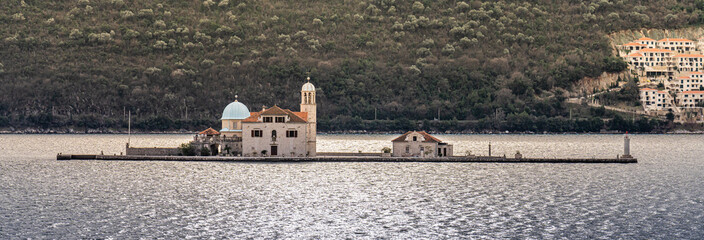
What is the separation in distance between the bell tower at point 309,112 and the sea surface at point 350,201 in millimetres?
2215

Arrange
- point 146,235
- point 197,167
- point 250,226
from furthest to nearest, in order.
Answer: point 197,167 < point 250,226 < point 146,235

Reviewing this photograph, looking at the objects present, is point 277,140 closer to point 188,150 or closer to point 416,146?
point 188,150

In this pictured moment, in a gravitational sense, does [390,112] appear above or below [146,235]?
above

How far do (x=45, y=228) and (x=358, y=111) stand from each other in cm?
15444

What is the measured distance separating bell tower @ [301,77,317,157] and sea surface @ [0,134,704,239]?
7.27ft

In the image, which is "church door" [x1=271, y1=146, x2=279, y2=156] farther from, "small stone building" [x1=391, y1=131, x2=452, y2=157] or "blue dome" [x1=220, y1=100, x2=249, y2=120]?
"small stone building" [x1=391, y1=131, x2=452, y2=157]

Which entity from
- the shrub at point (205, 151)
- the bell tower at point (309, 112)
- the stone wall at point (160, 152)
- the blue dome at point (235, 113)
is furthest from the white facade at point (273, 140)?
the stone wall at point (160, 152)

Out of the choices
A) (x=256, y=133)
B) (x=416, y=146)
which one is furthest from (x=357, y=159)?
(x=256, y=133)

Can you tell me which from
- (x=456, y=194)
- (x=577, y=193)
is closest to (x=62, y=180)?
(x=456, y=194)

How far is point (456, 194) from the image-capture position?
209 ft

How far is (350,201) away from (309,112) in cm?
2664

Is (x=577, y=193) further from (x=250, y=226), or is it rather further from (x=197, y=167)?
(x=197, y=167)

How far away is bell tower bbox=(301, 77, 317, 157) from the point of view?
85.2 metres

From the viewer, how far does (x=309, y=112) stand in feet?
280
